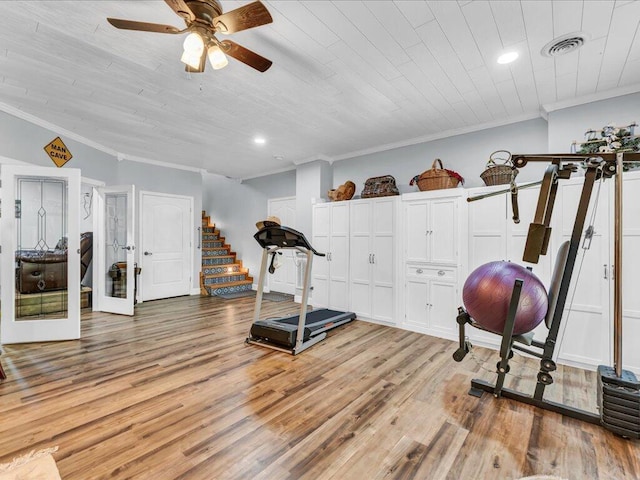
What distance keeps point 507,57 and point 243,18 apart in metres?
2.28

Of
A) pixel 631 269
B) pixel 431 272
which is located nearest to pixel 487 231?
pixel 431 272

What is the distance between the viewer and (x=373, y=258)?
4719 mm

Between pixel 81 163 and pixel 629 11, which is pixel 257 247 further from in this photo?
pixel 629 11

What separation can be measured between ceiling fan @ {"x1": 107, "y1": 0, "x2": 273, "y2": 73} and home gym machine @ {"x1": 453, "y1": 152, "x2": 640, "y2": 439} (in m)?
2.09

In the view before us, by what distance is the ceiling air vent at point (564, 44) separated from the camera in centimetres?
236

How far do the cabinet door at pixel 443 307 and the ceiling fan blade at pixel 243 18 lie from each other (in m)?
3.53

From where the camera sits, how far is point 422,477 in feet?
5.48

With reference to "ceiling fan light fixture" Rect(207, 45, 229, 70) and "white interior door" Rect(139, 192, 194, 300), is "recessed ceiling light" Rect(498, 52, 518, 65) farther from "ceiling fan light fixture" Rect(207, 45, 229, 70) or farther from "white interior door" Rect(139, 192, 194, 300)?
"white interior door" Rect(139, 192, 194, 300)

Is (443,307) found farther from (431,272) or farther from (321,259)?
(321,259)

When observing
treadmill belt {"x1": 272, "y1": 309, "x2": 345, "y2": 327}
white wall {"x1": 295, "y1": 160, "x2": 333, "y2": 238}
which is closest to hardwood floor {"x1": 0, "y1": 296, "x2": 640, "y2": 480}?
treadmill belt {"x1": 272, "y1": 309, "x2": 345, "y2": 327}

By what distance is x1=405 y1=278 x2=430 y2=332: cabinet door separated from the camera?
4.18 meters

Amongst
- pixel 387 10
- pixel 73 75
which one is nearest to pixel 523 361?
pixel 387 10

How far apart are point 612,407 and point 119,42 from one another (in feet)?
14.8

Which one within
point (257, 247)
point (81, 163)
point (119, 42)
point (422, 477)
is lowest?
point (422, 477)
